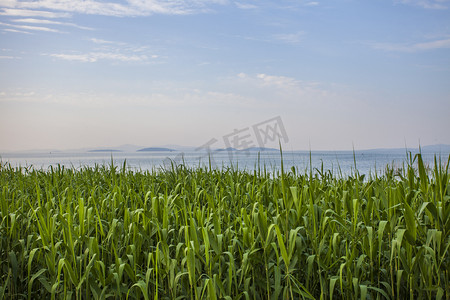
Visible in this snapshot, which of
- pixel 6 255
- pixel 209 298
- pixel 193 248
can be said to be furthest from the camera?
pixel 6 255

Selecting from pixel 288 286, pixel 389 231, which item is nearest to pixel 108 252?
pixel 288 286

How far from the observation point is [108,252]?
8.80 ft

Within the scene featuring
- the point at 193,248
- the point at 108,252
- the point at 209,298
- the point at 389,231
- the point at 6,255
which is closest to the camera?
the point at 209,298

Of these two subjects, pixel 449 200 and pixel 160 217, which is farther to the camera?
pixel 160 217

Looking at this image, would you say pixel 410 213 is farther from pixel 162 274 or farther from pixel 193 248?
pixel 162 274

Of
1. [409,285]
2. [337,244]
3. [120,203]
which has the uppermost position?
[120,203]

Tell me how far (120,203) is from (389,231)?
7.68 feet

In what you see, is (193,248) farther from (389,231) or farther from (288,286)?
(389,231)

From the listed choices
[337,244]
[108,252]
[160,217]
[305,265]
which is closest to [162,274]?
[108,252]

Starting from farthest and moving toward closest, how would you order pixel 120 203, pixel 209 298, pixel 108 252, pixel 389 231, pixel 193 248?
pixel 120 203
pixel 108 252
pixel 389 231
pixel 193 248
pixel 209 298

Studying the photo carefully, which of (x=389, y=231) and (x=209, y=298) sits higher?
(x=389, y=231)

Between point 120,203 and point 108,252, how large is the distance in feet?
2.73

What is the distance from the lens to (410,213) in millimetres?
2180

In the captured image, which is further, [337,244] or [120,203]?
[120,203]
